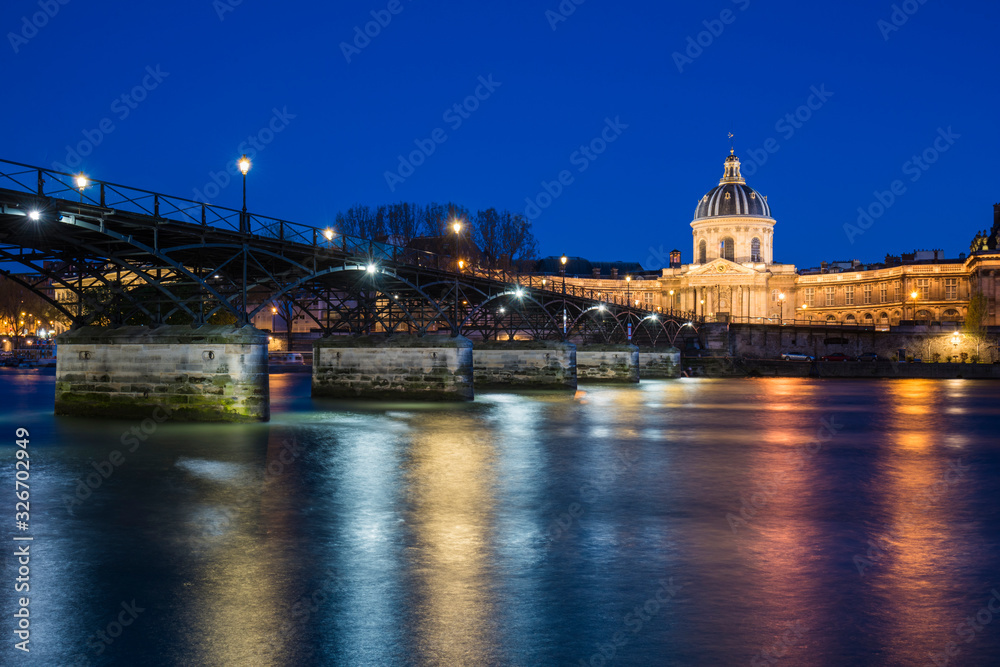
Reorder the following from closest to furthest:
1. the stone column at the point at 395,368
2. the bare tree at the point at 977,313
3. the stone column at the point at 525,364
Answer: the stone column at the point at 395,368
the stone column at the point at 525,364
the bare tree at the point at 977,313

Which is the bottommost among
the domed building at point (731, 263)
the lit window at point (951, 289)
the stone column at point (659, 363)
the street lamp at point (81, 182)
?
the stone column at point (659, 363)

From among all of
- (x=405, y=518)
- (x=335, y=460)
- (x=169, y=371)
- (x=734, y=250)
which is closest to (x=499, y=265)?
(x=169, y=371)

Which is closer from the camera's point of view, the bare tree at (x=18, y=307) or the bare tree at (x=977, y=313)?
the bare tree at (x=18, y=307)

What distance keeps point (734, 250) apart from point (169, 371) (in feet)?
502

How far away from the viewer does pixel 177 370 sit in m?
28.3

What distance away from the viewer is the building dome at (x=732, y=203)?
554 ft

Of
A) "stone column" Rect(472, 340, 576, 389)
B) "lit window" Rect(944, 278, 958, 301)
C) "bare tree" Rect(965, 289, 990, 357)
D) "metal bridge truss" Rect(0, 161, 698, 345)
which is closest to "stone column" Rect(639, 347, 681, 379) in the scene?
"stone column" Rect(472, 340, 576, 389)

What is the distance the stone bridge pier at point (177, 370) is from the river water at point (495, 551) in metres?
1.81

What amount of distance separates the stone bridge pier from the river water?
71.1 inches

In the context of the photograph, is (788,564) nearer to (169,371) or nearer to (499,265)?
(169,371)

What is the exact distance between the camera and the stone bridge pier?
27.8 metres

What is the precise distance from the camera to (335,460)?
22062 mm

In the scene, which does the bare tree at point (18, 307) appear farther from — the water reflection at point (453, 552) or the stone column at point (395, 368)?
the water reflection at point (453, 552)

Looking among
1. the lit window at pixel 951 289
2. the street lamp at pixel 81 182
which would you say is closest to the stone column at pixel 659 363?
the street lamp at pixel 81 182
